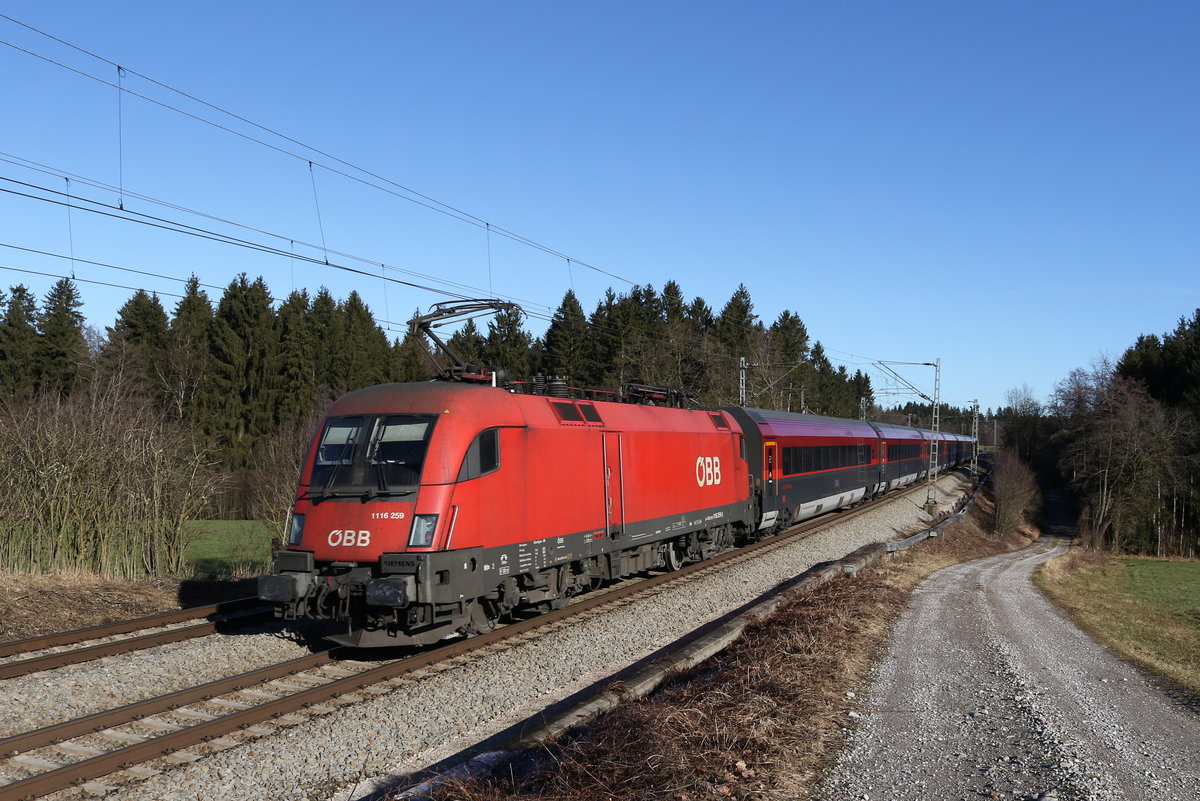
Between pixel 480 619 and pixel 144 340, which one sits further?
pixel 144 340

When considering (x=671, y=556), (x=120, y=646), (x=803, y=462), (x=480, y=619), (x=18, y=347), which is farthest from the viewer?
(x=18, y=347)

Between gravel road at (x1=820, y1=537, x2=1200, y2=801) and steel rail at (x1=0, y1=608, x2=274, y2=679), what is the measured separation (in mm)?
8288

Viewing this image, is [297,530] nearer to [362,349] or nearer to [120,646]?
[120,646]

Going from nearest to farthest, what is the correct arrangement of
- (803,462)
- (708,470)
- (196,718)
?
(196,718)
(708,470)
(803,462)

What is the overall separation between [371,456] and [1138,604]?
2333 cm

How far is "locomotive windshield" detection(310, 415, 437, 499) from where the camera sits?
9922mm

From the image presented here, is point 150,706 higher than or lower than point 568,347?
lower

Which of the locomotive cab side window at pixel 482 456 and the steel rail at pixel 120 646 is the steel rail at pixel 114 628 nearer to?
the steel rail at pixel 120 646

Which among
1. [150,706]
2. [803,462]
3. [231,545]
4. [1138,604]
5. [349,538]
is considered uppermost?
[803,462]

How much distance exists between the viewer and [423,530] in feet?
31.4

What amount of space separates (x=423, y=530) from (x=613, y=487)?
4.74 metres

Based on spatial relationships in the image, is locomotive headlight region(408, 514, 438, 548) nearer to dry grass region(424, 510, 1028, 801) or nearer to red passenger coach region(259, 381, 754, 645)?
red passenger coach region(259, 381, 754, 645)

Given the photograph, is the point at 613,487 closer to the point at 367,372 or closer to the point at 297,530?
Result: the point at 297,530

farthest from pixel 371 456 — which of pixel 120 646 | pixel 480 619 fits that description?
pixel 120 646
